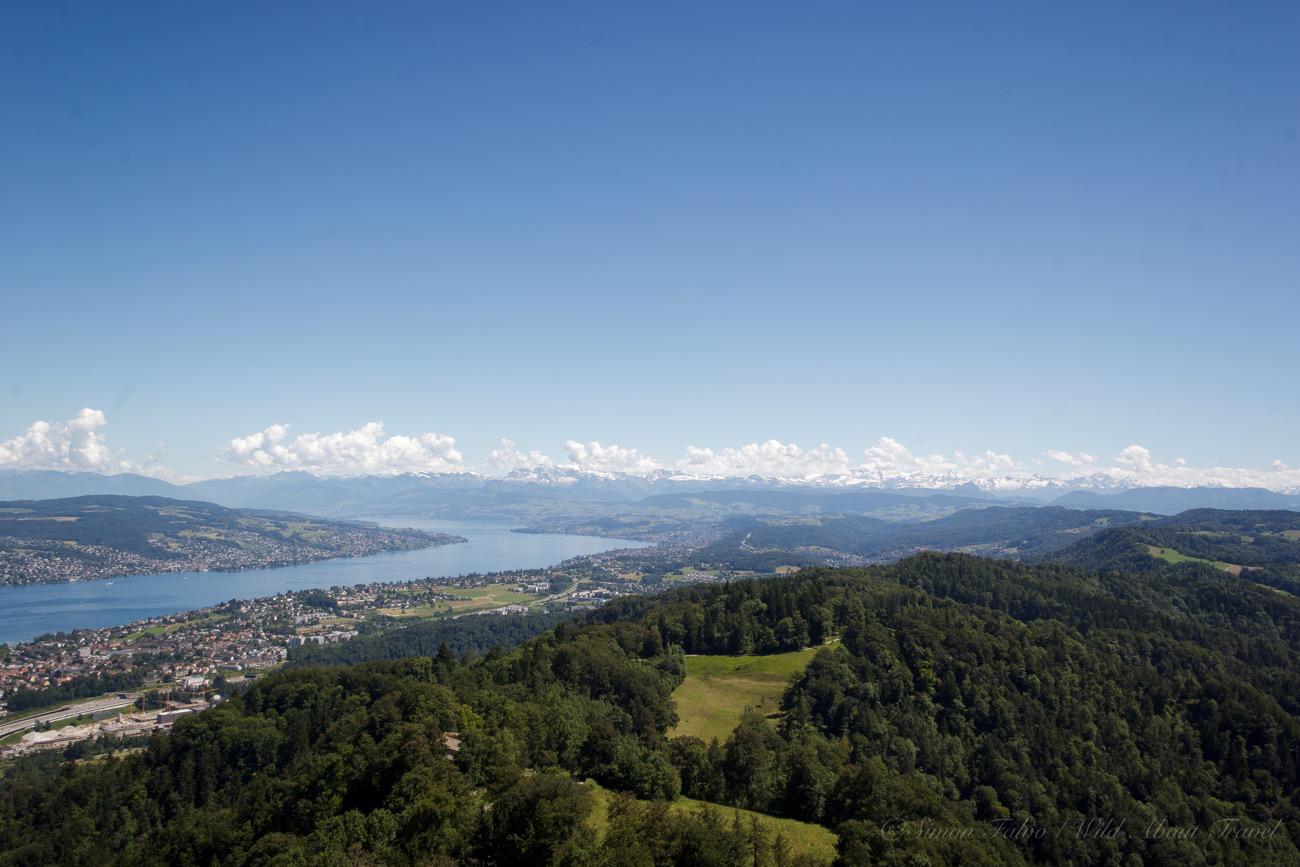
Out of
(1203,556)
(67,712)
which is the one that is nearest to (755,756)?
(67,712)

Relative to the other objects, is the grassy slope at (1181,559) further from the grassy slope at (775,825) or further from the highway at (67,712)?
the highway at (67,712)

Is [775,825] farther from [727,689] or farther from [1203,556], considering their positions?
[1203,556]

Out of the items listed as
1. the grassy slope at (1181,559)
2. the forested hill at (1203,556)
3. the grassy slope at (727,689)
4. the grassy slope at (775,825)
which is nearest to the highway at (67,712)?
the grassy slope at (727,689)

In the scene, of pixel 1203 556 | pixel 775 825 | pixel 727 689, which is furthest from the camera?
pixel 1203 556

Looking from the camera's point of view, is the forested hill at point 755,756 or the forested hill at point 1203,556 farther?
the forested hill at point 1203,556

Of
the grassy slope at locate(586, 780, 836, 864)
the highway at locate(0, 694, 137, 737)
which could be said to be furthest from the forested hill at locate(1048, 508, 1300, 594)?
the highway at locate(0, 694, 137, 737)

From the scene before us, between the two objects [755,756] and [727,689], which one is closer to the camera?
[755,756]

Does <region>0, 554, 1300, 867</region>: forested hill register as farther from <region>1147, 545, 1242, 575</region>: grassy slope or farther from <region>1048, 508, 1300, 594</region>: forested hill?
<region>1147, 545, 1242, 575</region>: grassy slope
